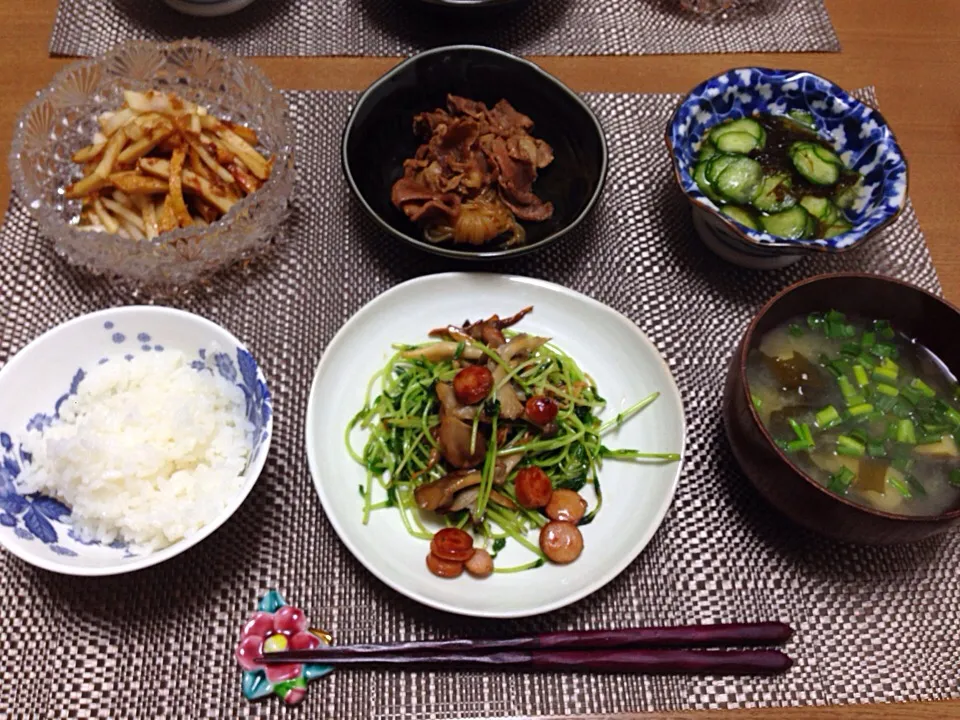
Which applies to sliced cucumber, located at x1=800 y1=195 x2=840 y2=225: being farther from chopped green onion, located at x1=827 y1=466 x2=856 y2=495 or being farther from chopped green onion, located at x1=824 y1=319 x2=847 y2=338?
chopped green onion, located at x1=827 y1=466 x2=856 y2=495

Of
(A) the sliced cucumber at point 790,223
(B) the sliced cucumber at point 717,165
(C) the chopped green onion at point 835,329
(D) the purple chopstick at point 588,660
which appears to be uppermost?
(B) the sliced cucumber at point 717,165

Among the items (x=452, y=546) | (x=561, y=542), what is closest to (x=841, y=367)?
(x=561, y=542)

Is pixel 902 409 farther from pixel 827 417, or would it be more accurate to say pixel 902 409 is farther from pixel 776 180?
pixel 776 180

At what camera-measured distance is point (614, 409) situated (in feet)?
5.62

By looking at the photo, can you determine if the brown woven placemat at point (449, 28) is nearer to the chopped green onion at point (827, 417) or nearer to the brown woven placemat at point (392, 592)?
the brown woven placemat at point (392, 592)

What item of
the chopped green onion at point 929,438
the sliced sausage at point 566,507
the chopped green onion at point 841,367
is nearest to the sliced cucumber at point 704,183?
the chopped green onion at point 841,367

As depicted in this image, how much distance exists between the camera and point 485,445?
5.11 feet

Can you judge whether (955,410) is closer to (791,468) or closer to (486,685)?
(791,468)

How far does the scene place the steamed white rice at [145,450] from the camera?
138cm

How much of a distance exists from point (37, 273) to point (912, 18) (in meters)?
2.88

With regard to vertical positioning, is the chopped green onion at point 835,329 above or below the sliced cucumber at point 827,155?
below

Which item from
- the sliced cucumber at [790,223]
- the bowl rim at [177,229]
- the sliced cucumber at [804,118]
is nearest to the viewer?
the bowl rim at [177,229]

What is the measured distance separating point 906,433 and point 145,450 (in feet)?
5.21

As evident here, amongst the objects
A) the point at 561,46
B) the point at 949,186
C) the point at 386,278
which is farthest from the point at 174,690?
the point at 949,186
